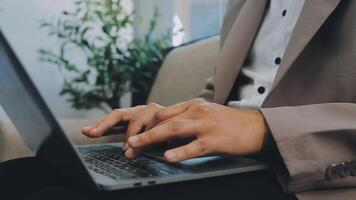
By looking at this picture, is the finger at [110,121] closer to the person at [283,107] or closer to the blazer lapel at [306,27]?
the person at [283,107]

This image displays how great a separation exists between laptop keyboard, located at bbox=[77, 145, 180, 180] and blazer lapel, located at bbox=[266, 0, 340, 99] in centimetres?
25

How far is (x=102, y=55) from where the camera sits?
2016mm

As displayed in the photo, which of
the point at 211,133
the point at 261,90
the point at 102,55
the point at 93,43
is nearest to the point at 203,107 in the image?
the point at 211,133

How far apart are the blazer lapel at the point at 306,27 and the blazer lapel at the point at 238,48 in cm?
28

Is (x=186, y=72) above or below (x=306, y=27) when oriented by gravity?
below

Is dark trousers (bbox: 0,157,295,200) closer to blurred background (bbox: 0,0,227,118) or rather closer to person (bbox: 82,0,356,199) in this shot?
person (bbox: 82,0,356,199)

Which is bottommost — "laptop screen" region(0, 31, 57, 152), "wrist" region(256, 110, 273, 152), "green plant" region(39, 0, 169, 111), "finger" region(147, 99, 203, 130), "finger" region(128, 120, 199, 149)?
"green plant" region(39, 0, 169, 111)

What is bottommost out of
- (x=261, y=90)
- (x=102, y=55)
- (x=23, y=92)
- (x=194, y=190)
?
(x=102, y=55)

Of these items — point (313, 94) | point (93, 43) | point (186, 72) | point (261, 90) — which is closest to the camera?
point (313, 94)

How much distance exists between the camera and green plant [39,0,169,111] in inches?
76.9

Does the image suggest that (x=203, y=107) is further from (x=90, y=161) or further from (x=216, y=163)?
(x=90, y=161)

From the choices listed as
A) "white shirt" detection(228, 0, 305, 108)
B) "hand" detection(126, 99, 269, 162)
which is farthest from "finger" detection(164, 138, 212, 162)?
"white shirt" detection(228, 0, 305, 108)

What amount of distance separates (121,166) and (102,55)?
5.04 feet

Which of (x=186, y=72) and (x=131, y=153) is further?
(x=186, y=72)
